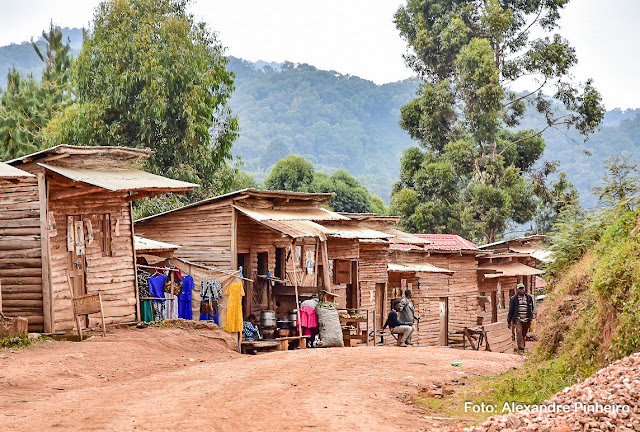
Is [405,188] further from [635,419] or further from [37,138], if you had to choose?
[635,419]

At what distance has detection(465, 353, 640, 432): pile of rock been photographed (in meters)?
8.88

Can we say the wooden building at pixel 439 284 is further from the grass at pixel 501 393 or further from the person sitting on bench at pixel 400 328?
the grass at pixel 501 393

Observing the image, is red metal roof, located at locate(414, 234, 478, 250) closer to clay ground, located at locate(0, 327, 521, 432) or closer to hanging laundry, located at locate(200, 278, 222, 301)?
hanging laundry, located at locate(200, 278, 222, 301)

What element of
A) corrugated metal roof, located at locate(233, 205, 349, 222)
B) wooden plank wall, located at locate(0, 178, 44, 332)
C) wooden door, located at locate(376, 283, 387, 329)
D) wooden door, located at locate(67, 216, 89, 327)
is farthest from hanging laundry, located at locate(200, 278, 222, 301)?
wooden door, located at locate(376, 283, 387, 329)

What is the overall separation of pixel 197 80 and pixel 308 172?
25402 millimetres

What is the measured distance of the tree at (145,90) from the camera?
3800cm

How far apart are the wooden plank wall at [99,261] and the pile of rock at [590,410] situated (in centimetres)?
1212

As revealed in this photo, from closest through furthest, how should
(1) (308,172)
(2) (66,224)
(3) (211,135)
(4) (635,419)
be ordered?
(4) (635,419) < (2) (66,224) < (3) (211,135) < (1) (308,172)

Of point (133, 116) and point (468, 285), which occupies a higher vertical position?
Answer: point (133, 116)

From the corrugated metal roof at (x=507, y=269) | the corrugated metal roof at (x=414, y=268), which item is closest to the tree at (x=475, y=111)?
the corrugated metal roof at (x=507, y=269)

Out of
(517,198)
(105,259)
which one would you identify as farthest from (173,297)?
(517,198)

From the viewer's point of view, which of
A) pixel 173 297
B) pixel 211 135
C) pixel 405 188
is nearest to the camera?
pixel 173 297

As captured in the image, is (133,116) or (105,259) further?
(133,116)

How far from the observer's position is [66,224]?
63.4 ft
